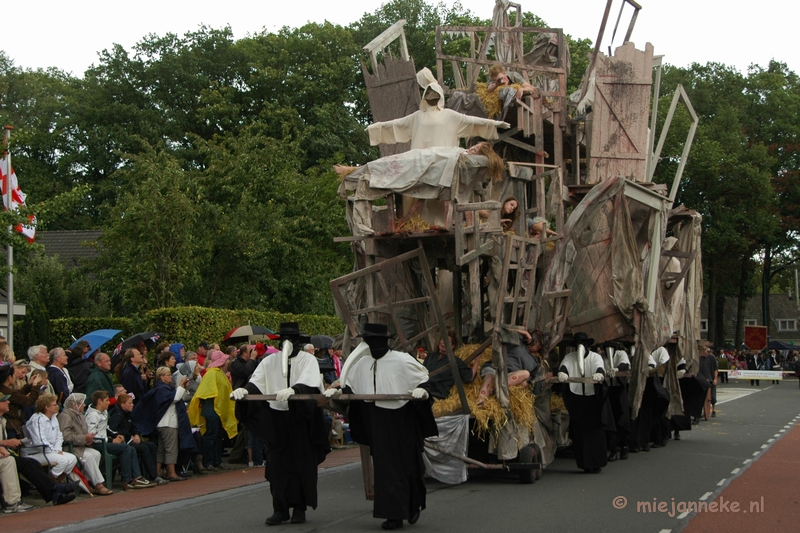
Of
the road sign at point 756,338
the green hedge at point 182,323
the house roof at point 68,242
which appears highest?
the house roof at point 68,242

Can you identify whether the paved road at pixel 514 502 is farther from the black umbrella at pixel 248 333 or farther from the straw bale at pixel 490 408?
the black umbrella at pixel 248 333

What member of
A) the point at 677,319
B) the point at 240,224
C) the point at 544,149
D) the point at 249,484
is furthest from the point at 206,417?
the point at 240,224

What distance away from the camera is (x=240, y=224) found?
88.8ft

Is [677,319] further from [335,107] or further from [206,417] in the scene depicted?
[335,107]

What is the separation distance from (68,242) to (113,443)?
29.2 meters

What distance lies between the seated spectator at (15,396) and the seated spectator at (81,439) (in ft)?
1.38

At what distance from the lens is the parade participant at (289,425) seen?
9.39 metres

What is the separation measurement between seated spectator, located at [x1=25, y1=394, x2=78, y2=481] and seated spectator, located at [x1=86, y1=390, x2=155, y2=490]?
30.4 inches

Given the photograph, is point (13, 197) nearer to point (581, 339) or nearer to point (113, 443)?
point (113, 443)

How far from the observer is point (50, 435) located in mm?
11570

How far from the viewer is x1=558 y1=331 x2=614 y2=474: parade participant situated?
13211 mm

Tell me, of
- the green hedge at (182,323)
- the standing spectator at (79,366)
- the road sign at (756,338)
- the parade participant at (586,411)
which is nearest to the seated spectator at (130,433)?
the standing spectator at (79,366)

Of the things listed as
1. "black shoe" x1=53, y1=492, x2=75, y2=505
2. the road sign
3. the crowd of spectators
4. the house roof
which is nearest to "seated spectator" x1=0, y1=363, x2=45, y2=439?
the crowd of spectators

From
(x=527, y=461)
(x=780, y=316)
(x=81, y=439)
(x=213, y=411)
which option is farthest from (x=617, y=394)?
(x=780, y=316)
